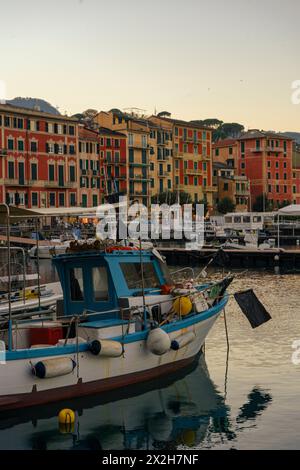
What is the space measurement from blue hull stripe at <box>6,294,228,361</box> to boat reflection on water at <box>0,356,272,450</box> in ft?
4.35

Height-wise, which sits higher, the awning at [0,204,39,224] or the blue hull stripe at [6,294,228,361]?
the awning at [0,204,39,224]

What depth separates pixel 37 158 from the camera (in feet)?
275

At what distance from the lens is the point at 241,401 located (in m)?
19.2

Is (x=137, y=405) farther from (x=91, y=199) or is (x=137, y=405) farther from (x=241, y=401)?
(x=91, y=199)

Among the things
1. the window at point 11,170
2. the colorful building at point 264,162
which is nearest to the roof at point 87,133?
the window at point 11,170

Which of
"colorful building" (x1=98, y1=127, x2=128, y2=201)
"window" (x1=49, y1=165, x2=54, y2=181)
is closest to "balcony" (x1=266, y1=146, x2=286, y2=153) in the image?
"colorful building" (x1=98, y1=127, x2=128, y2=201)

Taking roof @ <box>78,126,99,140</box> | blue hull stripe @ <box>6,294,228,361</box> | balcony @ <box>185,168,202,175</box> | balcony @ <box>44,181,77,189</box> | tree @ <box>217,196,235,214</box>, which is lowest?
blue hull stripe @ <box>6,294,228,361</box>

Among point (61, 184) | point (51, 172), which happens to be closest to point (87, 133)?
point (61, 184)

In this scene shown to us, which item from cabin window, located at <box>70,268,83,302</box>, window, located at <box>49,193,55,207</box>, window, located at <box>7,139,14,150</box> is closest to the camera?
cabin window, located at <box>70,268,83,302</box>

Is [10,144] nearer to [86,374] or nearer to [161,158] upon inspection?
[161,158]

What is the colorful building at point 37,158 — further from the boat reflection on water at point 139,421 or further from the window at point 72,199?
the boat reflection on water at point 139,421

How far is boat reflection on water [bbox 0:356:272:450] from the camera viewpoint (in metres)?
16.3

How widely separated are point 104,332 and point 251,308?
6.16 m

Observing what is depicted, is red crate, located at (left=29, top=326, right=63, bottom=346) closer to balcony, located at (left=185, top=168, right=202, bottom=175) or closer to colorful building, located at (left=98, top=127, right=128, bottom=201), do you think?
colorful building, located at (left=98, top=127, right=128, bottom=201)
